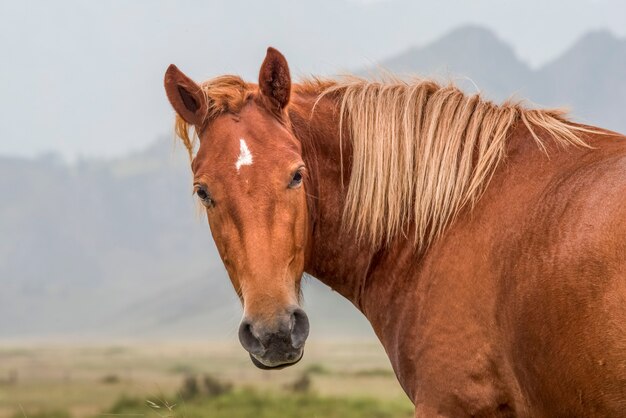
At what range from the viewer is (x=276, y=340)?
457 centimetres

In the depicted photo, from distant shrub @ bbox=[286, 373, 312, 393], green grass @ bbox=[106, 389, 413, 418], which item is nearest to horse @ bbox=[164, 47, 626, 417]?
green grass @ bbox=[106, 389, 413, 418]

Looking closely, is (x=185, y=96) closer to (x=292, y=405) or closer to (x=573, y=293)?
(x=573, y=293)

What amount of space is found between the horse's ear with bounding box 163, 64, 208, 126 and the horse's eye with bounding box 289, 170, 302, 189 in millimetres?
839

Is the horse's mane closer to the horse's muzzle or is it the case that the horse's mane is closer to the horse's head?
the horse's head

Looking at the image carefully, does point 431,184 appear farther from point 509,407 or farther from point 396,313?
point 509,407

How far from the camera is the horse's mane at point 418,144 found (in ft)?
17.2

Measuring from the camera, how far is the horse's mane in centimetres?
525

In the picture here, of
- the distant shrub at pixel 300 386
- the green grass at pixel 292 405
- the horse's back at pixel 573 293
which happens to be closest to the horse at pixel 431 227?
the horse's back at pixel 573 293

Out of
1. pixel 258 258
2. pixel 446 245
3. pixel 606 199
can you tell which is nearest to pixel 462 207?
pixel 446 245

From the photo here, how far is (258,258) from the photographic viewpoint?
4.76 meters

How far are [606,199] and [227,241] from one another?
2.26m

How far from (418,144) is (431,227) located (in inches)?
26.4

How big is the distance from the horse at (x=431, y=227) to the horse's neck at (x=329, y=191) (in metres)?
0.01

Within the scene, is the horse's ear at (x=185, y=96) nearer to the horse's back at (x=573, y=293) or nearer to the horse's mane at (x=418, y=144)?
the horse's mane at (x=418, y=144)
